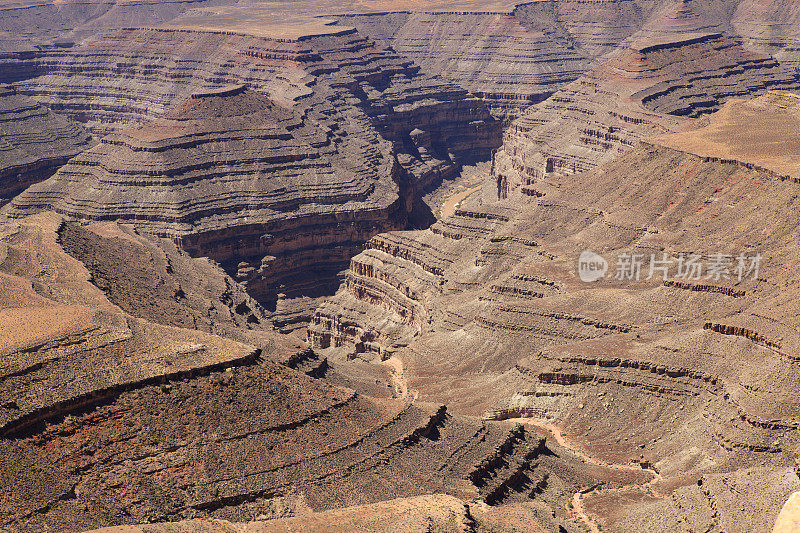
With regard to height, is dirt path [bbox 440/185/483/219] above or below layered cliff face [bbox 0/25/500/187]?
below

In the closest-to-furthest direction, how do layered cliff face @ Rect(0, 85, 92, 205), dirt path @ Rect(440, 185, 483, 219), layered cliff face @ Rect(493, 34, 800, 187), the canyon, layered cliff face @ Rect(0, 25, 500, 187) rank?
1. the canyon
2. layered cliff face @ Rect(493, 34, 800, 187)
3. layered cliff face @ Rect(0, 85, 92, 205)
4. dirt path @ Rect(440, 185, 483, 219)
5. layered cliff face @ Rect(0, 25, 500, 187)

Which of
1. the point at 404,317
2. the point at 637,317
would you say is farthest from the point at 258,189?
the point at 637,317

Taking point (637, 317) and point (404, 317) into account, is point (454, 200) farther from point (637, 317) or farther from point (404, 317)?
point (637, 317)

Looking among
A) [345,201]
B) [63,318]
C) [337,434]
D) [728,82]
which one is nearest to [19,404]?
[63,318]

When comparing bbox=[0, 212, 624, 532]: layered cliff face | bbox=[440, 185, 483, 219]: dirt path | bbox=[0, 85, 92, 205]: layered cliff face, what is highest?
bbox=[0, 212, 624, 532]: layered cliff face

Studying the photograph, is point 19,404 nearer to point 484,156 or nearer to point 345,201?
point 345,201

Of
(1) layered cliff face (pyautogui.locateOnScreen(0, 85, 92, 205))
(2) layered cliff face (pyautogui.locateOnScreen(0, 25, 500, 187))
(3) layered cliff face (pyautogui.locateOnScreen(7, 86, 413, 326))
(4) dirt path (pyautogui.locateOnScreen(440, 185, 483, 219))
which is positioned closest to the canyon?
(3) layered cliff face (pyautogui.locateOnScreen(7, 86, 413, 326))

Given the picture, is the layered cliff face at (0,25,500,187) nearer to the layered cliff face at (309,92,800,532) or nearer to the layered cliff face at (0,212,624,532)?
the layered cliff face at (309,92,800,532)
